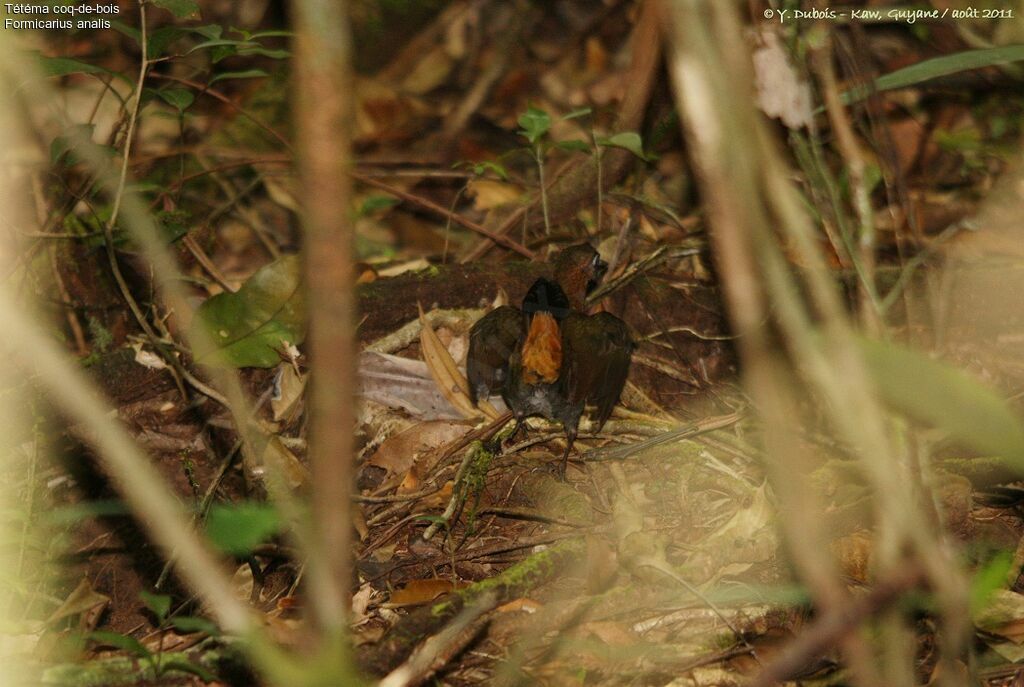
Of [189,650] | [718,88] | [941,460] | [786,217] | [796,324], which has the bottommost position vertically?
[941,460]

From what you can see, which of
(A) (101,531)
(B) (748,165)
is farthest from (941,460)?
(A) (101,531)

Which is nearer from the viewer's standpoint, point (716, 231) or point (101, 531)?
point (716, 231)

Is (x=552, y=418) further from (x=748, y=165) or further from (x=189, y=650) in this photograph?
(x=748, y=165)

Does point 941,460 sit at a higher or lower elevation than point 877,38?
lower

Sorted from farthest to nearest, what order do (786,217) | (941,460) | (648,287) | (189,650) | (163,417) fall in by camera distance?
(648,287) → (163,417) → (941,460) → (189,650) → (786,217)

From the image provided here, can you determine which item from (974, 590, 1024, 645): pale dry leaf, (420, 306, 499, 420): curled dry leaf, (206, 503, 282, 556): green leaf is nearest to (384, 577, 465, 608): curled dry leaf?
(420, 306, 499, 420): curled dry leaf

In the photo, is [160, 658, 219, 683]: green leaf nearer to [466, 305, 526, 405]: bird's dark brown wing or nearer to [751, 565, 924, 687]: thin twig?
[751, 565, 924, 687]: thin twig
